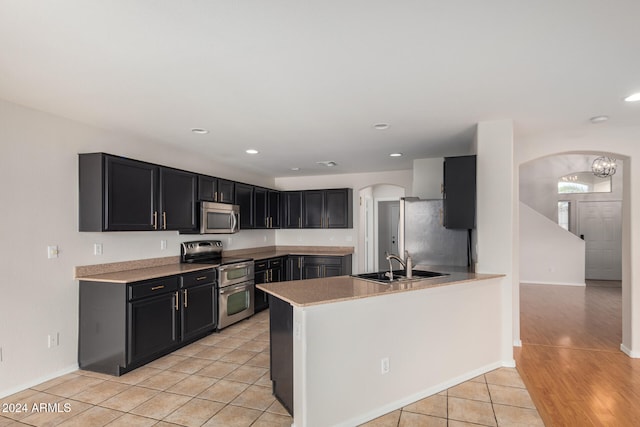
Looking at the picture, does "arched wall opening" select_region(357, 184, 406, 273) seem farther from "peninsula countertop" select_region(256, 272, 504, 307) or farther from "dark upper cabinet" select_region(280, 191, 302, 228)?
"peninsula countertop" select_region(256, 272, 504, 307)

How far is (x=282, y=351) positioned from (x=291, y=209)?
440 centimetres

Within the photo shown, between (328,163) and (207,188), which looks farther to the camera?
(328,163)

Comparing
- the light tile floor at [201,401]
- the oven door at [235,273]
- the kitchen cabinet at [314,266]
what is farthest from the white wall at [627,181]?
the oven door at [235,273]

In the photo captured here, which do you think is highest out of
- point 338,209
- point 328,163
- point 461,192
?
point 328,163

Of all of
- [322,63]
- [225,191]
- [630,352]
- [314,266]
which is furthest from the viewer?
[314,266]

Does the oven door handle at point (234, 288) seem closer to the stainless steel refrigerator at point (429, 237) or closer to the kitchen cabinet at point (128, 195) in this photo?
the kitchen cabinet at point (128, 195)

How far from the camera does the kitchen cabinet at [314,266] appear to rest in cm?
638

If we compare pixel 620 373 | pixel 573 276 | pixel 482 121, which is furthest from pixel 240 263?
pixel 573 276

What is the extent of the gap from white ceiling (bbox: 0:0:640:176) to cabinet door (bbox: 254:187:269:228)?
2.37 metres

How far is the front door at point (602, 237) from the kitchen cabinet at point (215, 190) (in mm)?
9039

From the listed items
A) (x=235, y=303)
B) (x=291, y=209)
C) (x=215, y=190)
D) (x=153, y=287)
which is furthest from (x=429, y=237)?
(x=153, y=287)

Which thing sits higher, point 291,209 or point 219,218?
point 291,209

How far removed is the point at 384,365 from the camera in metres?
2.67

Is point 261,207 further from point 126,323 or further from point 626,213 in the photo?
point 626,213
